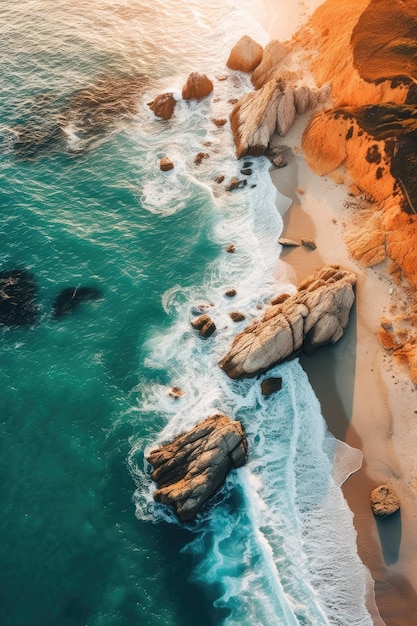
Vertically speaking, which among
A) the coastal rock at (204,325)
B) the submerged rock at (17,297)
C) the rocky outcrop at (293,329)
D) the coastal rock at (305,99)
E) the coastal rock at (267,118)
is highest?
Answer: the coastal rock at (305,99)

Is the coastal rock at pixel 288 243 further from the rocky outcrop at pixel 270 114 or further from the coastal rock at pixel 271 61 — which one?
the coastal rock at pixel 271 61

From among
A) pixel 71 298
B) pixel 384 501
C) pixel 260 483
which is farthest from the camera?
pixel 71 298

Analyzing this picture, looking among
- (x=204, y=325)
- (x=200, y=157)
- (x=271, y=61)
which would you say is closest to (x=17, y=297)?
(x=204, y=325)

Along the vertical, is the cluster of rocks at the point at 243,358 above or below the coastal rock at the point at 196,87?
below

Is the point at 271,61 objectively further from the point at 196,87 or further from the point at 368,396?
the point at 368,396

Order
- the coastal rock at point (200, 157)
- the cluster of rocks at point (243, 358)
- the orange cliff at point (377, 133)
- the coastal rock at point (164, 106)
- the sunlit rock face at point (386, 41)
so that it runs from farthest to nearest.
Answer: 1. the coastal rock at point (164, 106)
2. the coastal rock at point (200, 157)
3. the sunlit rock face at point (386, 41)
4. the orange cliff at point (377, 133)
5. the cluster of rocks at point (243, 358)

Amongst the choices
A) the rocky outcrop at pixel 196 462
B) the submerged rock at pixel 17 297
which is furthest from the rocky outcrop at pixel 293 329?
the submerged rock at pixel 17 297
